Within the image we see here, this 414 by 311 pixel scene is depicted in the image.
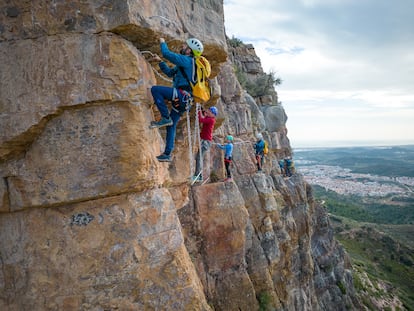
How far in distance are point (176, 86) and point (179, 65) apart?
1.29 feet

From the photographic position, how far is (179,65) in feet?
18.1

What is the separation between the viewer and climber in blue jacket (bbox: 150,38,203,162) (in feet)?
17.8

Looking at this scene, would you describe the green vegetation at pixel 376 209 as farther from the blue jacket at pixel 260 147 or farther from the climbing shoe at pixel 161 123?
the climbing shoe at pixel 161 123

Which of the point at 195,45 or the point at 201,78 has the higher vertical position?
the point at 195,45

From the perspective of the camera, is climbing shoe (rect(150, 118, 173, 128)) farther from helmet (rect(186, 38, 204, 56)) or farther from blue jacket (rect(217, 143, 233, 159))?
blue jacket (rect(217, 143, 233, 159))

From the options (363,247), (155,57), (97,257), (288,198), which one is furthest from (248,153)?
(363,247)

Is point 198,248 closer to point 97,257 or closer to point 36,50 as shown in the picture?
point 97,257

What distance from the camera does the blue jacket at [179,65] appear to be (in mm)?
5289

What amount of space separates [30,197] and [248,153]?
1078 cm

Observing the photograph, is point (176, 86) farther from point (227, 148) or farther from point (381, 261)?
point (381, 261)

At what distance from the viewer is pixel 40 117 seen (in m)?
4.74

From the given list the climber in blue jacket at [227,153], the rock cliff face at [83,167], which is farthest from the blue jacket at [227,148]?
the rock cliff face at [83,167]

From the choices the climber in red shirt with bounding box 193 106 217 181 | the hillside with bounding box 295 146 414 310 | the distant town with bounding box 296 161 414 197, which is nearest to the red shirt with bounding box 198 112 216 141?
the climber in red shirt with bounding box 193 106 217 181

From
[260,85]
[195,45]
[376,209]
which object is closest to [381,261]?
[260,85]
